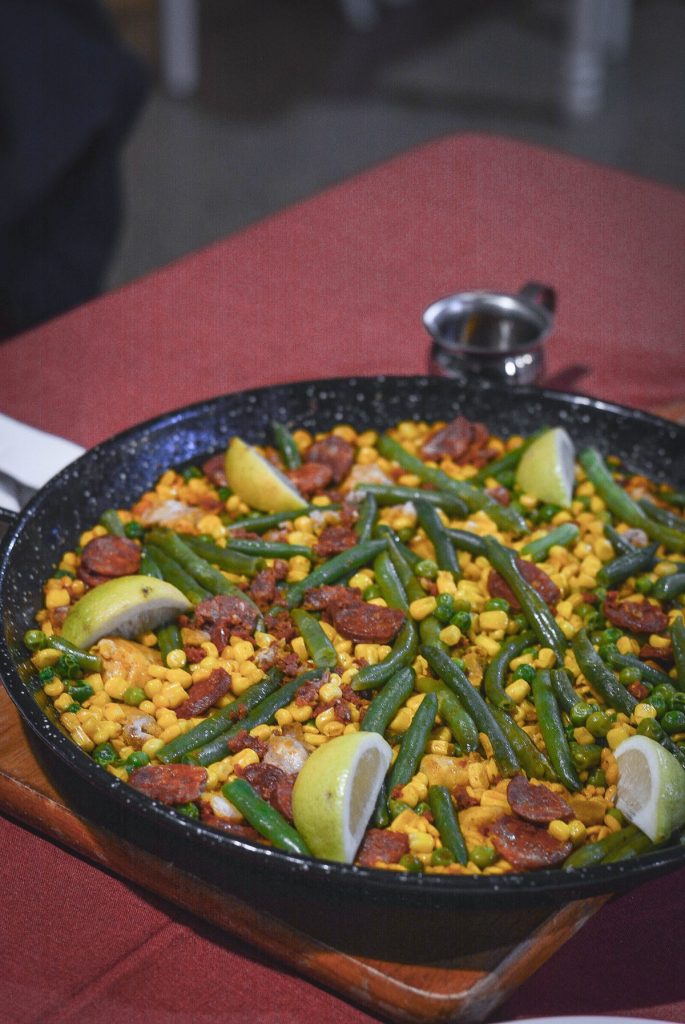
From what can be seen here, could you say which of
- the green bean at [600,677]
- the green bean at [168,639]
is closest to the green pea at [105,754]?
the green bean at [168,639]

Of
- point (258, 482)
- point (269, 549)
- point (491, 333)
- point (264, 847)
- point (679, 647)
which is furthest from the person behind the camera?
point (491, 333)

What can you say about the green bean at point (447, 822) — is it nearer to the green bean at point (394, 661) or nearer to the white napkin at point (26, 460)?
the green bean at point (394, 661)

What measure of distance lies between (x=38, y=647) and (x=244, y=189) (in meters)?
6.02

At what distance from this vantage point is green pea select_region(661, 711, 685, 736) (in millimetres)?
2035

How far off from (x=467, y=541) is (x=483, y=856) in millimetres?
798

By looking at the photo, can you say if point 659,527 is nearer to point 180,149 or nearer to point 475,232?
point 475,232

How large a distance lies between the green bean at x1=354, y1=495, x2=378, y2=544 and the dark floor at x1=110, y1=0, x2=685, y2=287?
4.54 m

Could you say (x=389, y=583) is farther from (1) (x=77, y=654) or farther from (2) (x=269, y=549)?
(1) (x=77, y=654)

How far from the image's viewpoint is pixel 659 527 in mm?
2537

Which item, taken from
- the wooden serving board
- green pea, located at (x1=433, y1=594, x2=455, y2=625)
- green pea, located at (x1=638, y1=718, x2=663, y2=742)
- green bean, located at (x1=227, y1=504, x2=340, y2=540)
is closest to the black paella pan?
the wooden serving board

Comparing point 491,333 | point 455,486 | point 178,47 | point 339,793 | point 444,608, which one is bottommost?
point 339,793

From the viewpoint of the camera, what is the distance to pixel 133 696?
2.11 metres

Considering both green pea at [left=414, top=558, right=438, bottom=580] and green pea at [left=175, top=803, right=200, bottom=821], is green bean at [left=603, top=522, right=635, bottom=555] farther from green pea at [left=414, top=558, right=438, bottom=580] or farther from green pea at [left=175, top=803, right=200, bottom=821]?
green pea at [left=175, top=803, right=200, bottom=821]

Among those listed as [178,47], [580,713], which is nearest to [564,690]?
[580,713]
